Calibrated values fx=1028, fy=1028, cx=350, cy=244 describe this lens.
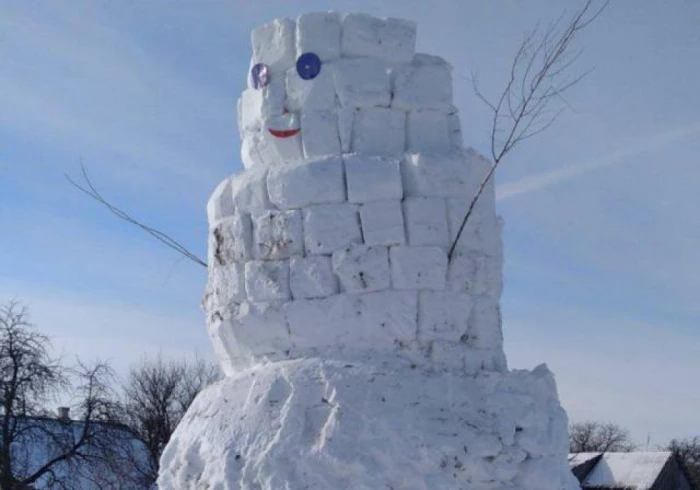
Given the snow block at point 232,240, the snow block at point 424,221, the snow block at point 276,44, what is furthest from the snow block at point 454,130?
the snow block at point 232,240

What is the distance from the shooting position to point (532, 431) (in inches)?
215

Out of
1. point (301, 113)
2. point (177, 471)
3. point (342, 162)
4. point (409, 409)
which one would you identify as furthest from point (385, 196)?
point (177, 471)

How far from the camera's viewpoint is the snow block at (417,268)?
5516mm

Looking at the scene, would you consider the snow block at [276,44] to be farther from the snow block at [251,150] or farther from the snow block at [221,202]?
the snow block at [221,202]

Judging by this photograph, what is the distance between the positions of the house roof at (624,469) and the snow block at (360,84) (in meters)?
23.6

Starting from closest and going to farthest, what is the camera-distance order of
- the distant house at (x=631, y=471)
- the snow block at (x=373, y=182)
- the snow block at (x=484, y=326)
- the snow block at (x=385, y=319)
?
the snow block at (x=385, y=319)
the snow block at (x=373, y=182)
the snow block at (x=484, y=326)
the distant house at (x=631, y=471)

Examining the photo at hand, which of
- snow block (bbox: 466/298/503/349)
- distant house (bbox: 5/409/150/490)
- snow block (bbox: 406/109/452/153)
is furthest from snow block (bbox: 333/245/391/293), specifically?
distant house (bbox: 5/409/150/490)

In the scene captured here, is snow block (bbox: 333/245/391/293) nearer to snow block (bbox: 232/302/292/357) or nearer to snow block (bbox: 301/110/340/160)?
snow block (bbox: 232/302/292/357)

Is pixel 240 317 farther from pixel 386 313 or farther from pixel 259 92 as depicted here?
pixel 259 92

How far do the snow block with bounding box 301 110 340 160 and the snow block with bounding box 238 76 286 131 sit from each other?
0.23 meters

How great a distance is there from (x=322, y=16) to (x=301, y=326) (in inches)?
71.2

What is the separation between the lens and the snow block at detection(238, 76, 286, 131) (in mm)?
6004

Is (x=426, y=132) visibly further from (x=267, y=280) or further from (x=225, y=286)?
(x=225, y=286)

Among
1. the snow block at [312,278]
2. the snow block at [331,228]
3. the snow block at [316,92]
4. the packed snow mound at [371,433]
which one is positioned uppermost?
the snow block at [316,92]
